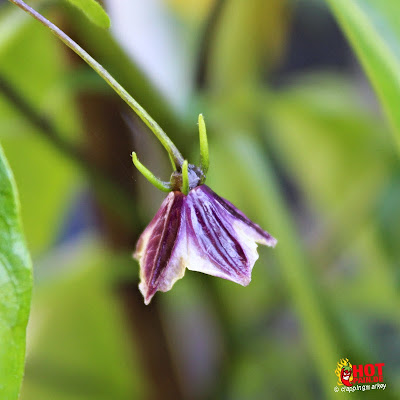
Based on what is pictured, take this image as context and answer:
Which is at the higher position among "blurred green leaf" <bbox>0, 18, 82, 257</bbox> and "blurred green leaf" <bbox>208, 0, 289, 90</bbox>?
"blurred green leaf" <bbox>208, 0, 289, 90</bbox>

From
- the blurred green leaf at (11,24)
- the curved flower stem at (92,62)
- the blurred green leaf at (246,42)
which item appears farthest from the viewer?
the blurred green leaf at (246,42)

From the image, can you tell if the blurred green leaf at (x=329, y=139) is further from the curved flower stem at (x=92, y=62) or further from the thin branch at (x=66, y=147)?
the curved flower stem at (x=92, y=62)

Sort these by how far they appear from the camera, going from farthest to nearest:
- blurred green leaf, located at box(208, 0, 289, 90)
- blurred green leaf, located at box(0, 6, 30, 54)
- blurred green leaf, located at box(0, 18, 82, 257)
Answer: blurred green leaf, located at box(208, 0, 289, 90), blurred green leaf, located at box(0, 18, 82, 257), blurred green leaf, located at box(0, 6, 30, 54)

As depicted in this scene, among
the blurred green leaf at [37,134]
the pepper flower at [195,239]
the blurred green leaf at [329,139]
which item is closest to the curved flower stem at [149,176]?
the pepper flower at [195,239]

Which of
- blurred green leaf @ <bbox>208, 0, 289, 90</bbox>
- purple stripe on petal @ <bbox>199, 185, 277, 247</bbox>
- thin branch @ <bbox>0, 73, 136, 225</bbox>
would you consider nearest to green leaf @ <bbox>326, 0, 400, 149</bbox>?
purple stripe on petal @ <bbox>199, 185, 277, 247</bbox>

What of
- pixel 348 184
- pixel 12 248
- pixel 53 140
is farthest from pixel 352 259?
pixel 12 248

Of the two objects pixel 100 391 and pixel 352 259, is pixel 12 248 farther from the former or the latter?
pixel 352 259

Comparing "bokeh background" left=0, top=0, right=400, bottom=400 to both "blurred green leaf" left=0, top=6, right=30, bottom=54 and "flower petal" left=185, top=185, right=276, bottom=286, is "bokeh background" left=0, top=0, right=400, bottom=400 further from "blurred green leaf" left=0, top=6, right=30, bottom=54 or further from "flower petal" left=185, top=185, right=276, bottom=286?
"flower petal" left=185, top=185, right=276, bottom=286

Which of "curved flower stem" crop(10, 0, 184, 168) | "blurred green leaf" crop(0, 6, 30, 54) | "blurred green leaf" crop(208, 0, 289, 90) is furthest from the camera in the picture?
"blurred green leaf" crop(208, 0, 289, 90)

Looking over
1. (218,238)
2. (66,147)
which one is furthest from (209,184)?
(218,238)
